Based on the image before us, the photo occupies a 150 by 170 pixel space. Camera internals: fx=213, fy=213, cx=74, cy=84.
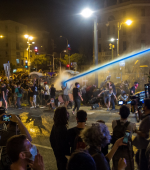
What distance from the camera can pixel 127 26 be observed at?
55.1m

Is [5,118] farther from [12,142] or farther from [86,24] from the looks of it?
[86,24]

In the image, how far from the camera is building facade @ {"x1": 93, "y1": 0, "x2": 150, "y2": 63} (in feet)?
172

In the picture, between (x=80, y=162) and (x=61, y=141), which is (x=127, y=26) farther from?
(x=80, y=162)

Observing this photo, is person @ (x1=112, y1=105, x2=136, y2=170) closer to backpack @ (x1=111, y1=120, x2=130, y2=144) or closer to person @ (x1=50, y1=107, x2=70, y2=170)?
backpack @ (x1=111, y1=120, x2=130, y2=144)

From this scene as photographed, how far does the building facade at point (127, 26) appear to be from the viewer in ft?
172

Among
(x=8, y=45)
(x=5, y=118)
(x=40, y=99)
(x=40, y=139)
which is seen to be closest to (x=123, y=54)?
(x=8, y=45)

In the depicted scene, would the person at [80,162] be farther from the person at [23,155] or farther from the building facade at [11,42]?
the building facade at [11,42]

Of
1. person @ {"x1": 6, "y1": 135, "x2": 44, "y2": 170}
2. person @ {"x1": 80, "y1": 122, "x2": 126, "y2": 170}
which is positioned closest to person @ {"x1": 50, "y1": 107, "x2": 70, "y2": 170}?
person @ {"x1": 80, "y1": 122, "x2": 126, "y2": 170}

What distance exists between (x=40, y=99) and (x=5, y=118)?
1281cm

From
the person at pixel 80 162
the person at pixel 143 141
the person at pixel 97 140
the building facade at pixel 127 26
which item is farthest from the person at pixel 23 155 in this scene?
the building facade at pixel 127 26

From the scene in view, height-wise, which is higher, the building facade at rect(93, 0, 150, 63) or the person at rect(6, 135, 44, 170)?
the building facade at rect(93, 0, 150, 63)

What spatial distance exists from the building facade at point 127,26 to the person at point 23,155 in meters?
54.2

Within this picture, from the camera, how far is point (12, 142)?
85.4 inches

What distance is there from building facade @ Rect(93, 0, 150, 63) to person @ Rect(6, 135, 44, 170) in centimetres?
5418
